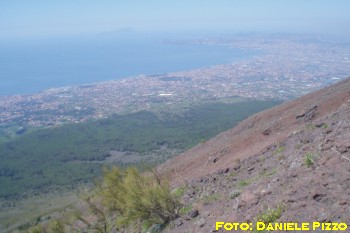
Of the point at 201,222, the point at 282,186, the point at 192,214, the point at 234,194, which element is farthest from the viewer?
the point at 192,214

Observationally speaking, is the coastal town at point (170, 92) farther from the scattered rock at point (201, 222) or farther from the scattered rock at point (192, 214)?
the scattered rock at point (201, 222)

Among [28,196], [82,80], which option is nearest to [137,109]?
[28,196]

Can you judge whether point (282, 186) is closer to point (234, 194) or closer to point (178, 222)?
point (234, 194)

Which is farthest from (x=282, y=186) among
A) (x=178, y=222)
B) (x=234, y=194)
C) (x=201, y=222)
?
(x=178, y=222)

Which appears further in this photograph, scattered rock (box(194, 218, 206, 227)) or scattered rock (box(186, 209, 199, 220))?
scattered rock (box(186, 209, 199, 220))

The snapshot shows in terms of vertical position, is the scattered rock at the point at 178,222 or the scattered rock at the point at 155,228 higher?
the scattered rock at the point at 178,222

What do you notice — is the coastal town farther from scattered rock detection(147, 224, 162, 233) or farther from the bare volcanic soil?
scattered rock detection(147, 224, 162, 233)

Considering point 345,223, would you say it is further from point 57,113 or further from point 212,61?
point 212,61

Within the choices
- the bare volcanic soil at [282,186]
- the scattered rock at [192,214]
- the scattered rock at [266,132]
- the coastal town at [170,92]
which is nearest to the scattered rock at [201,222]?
the bare volcanic soil at [282,186]

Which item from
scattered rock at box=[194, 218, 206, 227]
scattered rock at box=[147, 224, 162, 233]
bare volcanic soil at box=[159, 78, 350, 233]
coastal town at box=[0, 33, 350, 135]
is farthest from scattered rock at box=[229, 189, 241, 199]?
coastal town at box=[0, 33, 350, 135]

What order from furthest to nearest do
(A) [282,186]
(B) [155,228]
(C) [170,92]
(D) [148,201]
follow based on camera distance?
(C) [170,92] → (B) [155,228] → (D) [148,201] → (A) [282,186]
